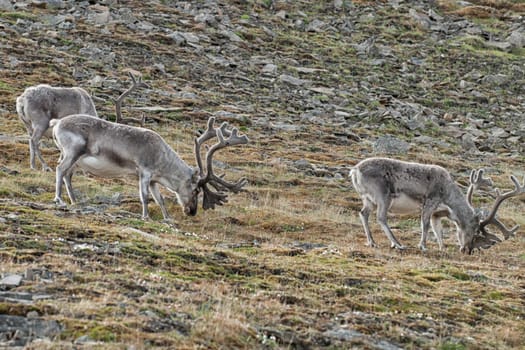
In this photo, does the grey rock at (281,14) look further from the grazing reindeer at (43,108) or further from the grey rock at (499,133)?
the grazing reindeer at (43,108)

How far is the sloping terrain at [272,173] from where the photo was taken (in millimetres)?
10508

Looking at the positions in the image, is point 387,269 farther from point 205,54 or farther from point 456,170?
→ point 205,54

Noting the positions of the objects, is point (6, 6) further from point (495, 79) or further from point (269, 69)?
point (495, 79)

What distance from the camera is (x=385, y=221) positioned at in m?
19.0

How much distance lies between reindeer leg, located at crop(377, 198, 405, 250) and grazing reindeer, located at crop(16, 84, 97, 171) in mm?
9052

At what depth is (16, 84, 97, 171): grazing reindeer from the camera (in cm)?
2286

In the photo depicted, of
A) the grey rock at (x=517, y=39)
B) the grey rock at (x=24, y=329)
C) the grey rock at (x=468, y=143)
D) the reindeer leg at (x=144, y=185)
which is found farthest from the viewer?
the grey rock at (x=517, y=39)

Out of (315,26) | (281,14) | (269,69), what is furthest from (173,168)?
(281,14)

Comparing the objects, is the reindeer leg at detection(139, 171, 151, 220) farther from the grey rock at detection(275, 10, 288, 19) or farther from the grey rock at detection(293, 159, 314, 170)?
the grey rock at detection(275, 10, 288, 19)

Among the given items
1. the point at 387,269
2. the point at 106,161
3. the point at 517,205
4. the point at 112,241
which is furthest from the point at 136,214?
the point at 517,205

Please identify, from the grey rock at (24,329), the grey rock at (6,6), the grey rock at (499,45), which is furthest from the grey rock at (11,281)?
the grey rock at (499,45)

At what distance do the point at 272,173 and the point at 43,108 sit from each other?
858 cm

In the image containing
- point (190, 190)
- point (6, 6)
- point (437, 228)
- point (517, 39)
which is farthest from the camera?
point (517, 39)

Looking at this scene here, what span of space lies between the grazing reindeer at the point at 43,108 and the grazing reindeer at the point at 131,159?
15.5 feet
